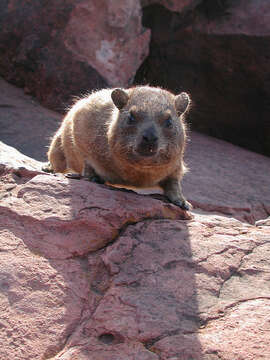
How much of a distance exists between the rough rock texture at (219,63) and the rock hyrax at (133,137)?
554 cm

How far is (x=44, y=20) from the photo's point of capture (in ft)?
33.1

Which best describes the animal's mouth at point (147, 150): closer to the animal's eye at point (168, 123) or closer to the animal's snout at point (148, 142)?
the animal's snout at point (148, 142)

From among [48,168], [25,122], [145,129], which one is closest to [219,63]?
[25,122]

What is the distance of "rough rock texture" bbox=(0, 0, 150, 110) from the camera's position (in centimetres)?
993

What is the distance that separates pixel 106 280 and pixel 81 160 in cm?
231

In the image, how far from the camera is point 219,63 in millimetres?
10828

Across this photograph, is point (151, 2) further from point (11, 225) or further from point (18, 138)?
point (11, 225)

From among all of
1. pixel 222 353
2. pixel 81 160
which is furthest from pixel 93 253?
pixel 81 160

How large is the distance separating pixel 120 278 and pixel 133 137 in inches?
57.7

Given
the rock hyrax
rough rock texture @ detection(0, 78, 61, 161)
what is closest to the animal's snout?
the rock hyrax

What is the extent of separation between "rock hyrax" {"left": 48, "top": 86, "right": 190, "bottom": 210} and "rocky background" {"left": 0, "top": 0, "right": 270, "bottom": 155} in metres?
4.46

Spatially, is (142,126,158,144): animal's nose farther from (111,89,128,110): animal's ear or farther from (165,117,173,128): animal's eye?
(111,89,128,110): animal's ear

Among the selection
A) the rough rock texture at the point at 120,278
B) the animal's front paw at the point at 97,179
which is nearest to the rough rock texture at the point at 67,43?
the animal's front paw at the point at 97,179

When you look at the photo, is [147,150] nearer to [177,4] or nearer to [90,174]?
[90,174]
